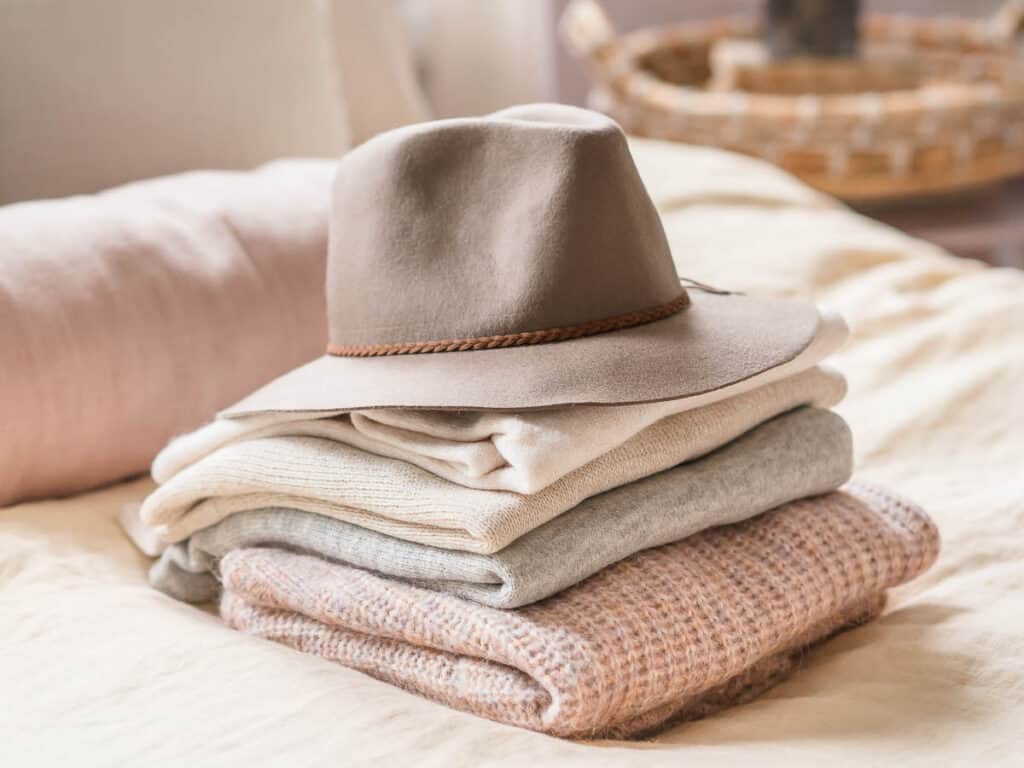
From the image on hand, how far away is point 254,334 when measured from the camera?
0.91 metres

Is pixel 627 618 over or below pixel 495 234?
below


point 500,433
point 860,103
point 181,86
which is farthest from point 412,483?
point 860,103

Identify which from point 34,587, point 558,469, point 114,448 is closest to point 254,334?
point 114,448

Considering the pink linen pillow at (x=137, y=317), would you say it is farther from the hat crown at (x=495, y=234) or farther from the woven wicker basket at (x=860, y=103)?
the woven wicker basket at (x=860, y=103)

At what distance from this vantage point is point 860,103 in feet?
Result: 5.99

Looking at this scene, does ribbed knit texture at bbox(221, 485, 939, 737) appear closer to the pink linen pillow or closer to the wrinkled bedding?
the wrinkled bedding

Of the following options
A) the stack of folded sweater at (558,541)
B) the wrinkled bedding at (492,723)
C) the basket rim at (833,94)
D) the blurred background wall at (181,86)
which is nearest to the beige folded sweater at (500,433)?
the stack of folded sweater at (558,541)

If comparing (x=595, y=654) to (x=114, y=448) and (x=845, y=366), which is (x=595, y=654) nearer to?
(x=114, y=448)

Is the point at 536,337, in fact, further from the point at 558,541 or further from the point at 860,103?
the point at 860,103

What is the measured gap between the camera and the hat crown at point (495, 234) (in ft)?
2.18

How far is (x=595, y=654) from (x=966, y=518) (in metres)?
0.39

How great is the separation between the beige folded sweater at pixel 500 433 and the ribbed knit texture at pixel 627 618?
6 cm

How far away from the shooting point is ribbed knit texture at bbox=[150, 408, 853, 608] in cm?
60

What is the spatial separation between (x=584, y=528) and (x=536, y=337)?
0.10 meters
